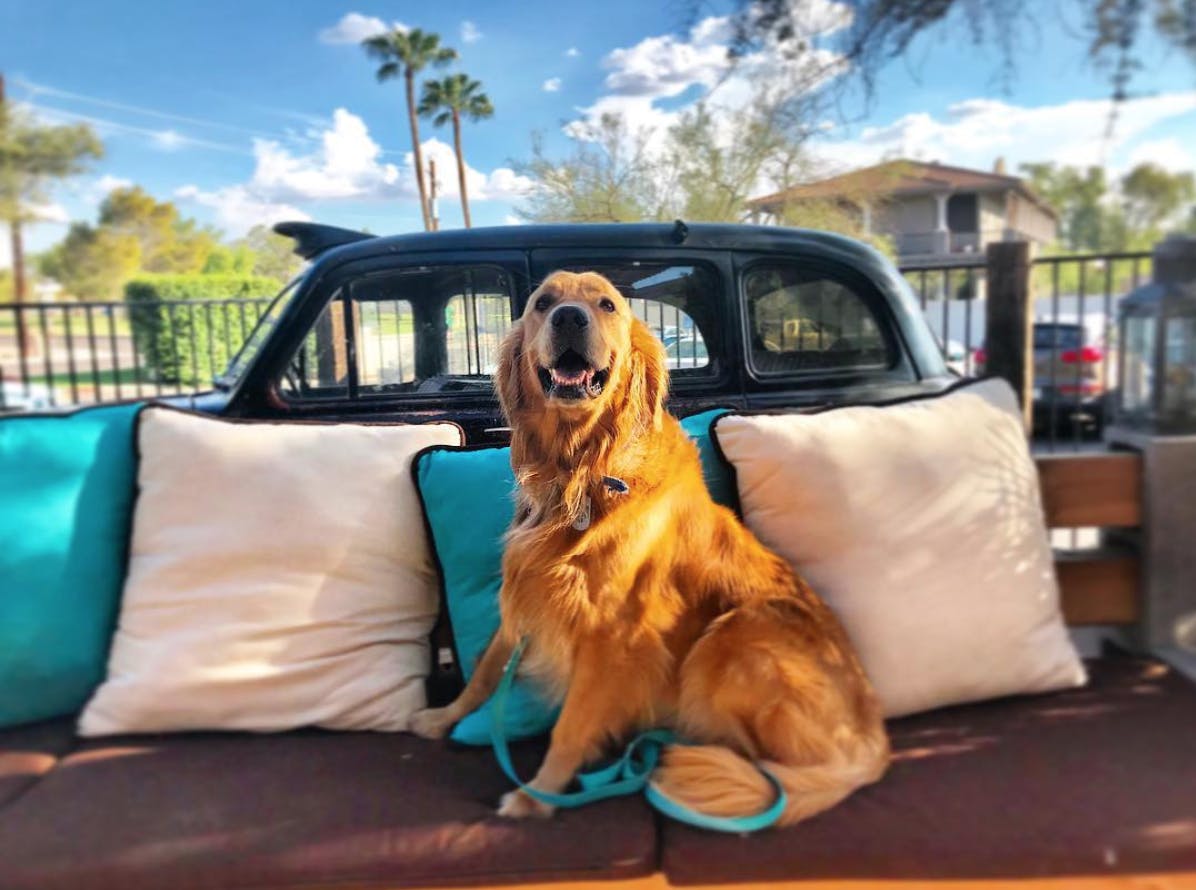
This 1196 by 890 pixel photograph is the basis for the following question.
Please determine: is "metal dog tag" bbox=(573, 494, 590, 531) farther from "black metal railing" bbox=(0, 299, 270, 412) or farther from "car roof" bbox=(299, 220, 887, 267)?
"black metal railing" bbox=(0, 299, 270, 412)

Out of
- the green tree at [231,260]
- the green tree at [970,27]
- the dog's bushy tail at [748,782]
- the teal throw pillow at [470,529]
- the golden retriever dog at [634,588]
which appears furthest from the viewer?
the green tree at [231,260]

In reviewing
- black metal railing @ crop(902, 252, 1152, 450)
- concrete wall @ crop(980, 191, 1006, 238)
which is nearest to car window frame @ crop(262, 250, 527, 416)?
black metal railing @ crop(902, 252, 1152, 450)

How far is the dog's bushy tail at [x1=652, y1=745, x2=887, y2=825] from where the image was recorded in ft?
4.66

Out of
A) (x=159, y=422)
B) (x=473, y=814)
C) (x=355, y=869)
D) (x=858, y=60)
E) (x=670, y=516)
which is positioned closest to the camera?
(x=355, y=869)

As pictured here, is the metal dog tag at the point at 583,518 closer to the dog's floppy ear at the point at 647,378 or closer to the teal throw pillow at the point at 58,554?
the dog's floppy ear at the point at 647,378

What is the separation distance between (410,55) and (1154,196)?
206 centimetres

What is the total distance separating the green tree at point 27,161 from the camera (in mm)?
2107

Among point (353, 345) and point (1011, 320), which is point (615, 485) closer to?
point (353, 345)

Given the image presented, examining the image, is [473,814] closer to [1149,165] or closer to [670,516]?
[670,516]

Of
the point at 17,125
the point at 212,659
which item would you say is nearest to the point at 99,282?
the point at 17,125

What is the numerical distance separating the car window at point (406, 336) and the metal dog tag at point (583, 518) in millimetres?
606

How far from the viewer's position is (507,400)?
1.76 meters

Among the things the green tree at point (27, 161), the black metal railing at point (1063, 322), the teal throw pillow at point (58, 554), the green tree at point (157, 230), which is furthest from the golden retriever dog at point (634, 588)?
the green tree at point (27, 161)

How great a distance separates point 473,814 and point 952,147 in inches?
Result: 82.9
